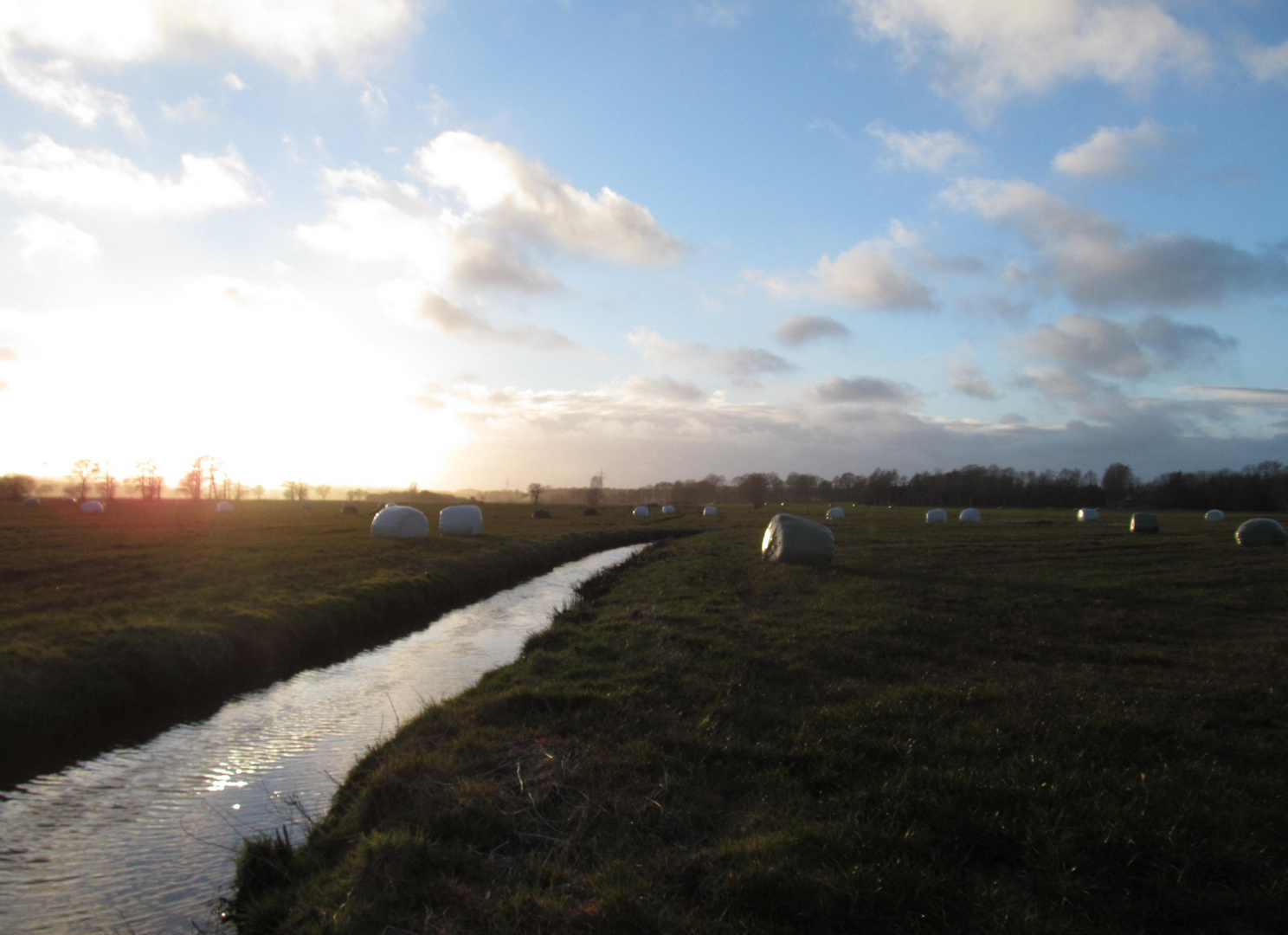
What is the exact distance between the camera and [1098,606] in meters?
17.3

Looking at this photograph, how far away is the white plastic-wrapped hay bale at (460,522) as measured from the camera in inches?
1730

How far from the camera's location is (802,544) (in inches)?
1045

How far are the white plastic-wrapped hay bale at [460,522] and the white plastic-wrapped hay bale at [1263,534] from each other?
40278 mm

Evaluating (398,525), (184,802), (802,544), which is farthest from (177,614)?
(398,525)

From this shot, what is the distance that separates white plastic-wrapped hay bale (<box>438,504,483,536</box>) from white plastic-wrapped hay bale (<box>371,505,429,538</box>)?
2.93 metres

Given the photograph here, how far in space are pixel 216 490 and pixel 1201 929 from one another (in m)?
167

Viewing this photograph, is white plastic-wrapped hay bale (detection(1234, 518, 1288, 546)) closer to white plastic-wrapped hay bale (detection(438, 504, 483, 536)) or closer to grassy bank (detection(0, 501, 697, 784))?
grassy bank (detection(0, 501, 697, 784))

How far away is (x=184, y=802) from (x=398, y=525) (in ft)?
106

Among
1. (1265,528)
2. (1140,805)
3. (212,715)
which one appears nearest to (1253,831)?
(1140,805)

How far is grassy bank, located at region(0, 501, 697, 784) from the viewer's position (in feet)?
38.7

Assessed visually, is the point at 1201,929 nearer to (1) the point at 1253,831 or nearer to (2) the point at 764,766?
(1) the point at 1253,831

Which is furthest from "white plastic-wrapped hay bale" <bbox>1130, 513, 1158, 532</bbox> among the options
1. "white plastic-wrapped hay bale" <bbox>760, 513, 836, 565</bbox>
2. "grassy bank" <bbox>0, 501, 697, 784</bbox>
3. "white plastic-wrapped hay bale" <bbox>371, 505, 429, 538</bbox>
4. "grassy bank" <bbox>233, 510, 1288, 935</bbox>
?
"white plastic-wrapped hay bale" <bbox>371, 505, 429, 538</bbox>

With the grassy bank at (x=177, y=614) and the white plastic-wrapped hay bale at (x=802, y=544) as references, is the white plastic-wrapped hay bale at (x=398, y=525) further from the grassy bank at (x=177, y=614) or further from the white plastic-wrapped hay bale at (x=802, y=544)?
the white plastic-wrapped hay bale at (x=802, y=544)

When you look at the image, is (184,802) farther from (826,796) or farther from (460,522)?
(460,522)
